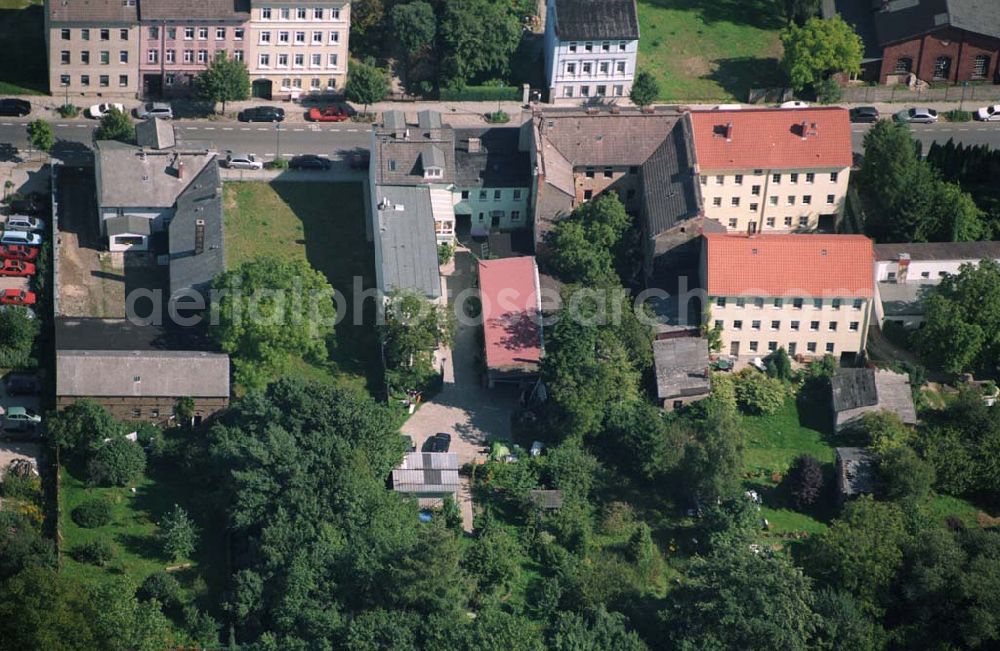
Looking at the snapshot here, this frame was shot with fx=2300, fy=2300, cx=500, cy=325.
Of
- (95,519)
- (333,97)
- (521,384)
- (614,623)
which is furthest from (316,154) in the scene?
(614,623)

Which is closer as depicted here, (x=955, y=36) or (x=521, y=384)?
(x=521, y=384)

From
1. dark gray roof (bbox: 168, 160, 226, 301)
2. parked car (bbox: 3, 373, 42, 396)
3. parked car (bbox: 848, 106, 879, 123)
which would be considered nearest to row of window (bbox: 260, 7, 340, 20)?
dark gray roof (bbox: 168, 160, 226, 301)

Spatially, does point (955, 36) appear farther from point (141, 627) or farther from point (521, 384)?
point (141, 627)

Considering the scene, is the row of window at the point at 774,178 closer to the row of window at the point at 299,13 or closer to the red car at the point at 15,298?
the row of window at the point at 299,13

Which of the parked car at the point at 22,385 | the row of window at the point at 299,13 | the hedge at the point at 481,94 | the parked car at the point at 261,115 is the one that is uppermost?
the row of window at the point at 299,13

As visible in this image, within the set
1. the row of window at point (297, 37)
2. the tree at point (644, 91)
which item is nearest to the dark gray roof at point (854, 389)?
the tree at point (644, 91)

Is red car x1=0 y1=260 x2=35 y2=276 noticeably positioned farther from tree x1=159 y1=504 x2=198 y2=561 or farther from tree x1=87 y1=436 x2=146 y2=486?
tree x1=159 y1=504 x2=198 y2=561
